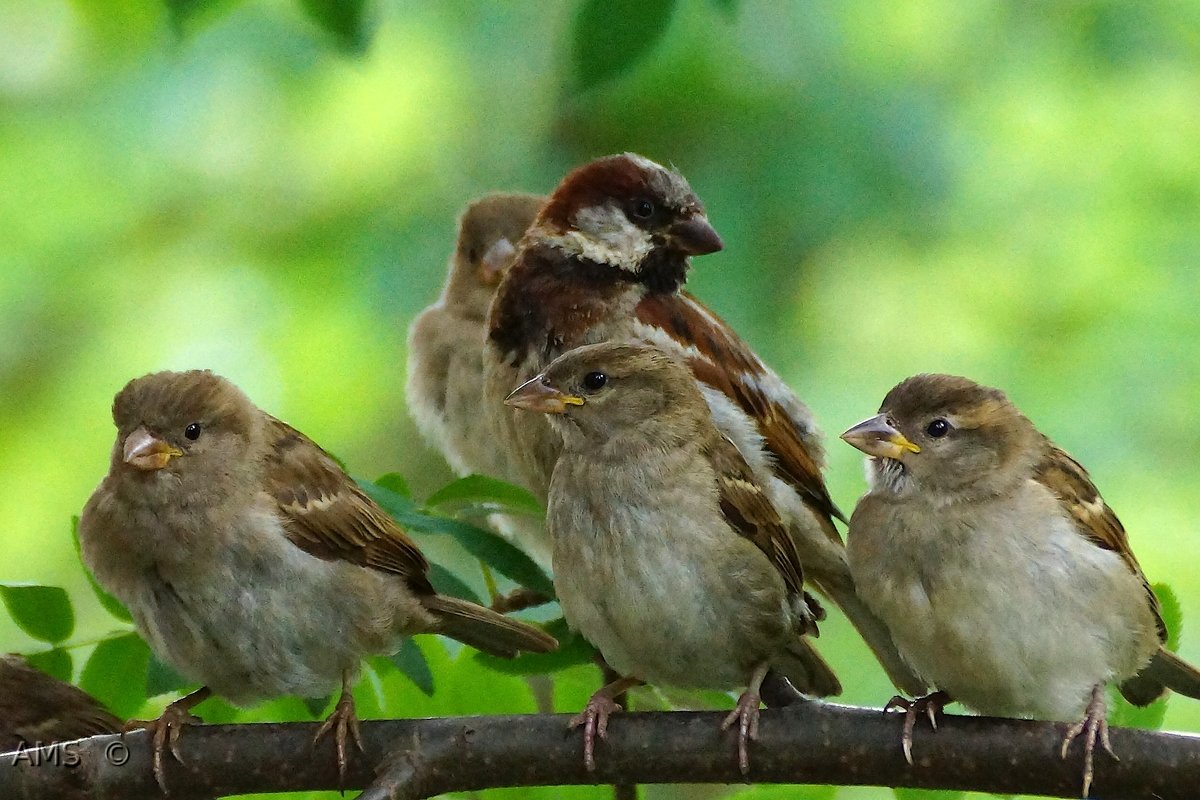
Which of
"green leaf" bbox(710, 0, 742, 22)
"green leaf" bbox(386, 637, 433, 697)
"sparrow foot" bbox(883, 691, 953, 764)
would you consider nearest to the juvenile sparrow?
"green leaf" bbox(386, 637, 433, 697)

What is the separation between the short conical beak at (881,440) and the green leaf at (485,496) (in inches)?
25.8

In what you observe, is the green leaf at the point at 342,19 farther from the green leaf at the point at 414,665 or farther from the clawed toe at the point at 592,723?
the clawed toe at the point at 592,723

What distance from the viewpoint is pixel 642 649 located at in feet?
8.82

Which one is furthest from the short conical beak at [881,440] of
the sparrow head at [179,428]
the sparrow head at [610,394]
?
the sparrow head at [179,428]

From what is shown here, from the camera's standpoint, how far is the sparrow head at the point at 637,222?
134 inches

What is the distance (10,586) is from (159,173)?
3.59m

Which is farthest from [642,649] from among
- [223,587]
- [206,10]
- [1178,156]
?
[1178,156]

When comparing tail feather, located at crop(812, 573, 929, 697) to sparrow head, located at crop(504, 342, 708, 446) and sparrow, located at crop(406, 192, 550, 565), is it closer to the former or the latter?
sparrow head, located at crop(504, 342, 708, 446)

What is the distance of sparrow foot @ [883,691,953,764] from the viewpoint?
2.45 meters

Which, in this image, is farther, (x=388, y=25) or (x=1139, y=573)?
(x=388, y=25)

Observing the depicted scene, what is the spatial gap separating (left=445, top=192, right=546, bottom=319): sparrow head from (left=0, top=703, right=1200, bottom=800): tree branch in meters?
1.87

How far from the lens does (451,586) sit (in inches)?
114

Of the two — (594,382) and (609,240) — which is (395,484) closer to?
(594,382)

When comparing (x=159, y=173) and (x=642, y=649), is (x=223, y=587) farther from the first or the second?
(x=159, y=173)
